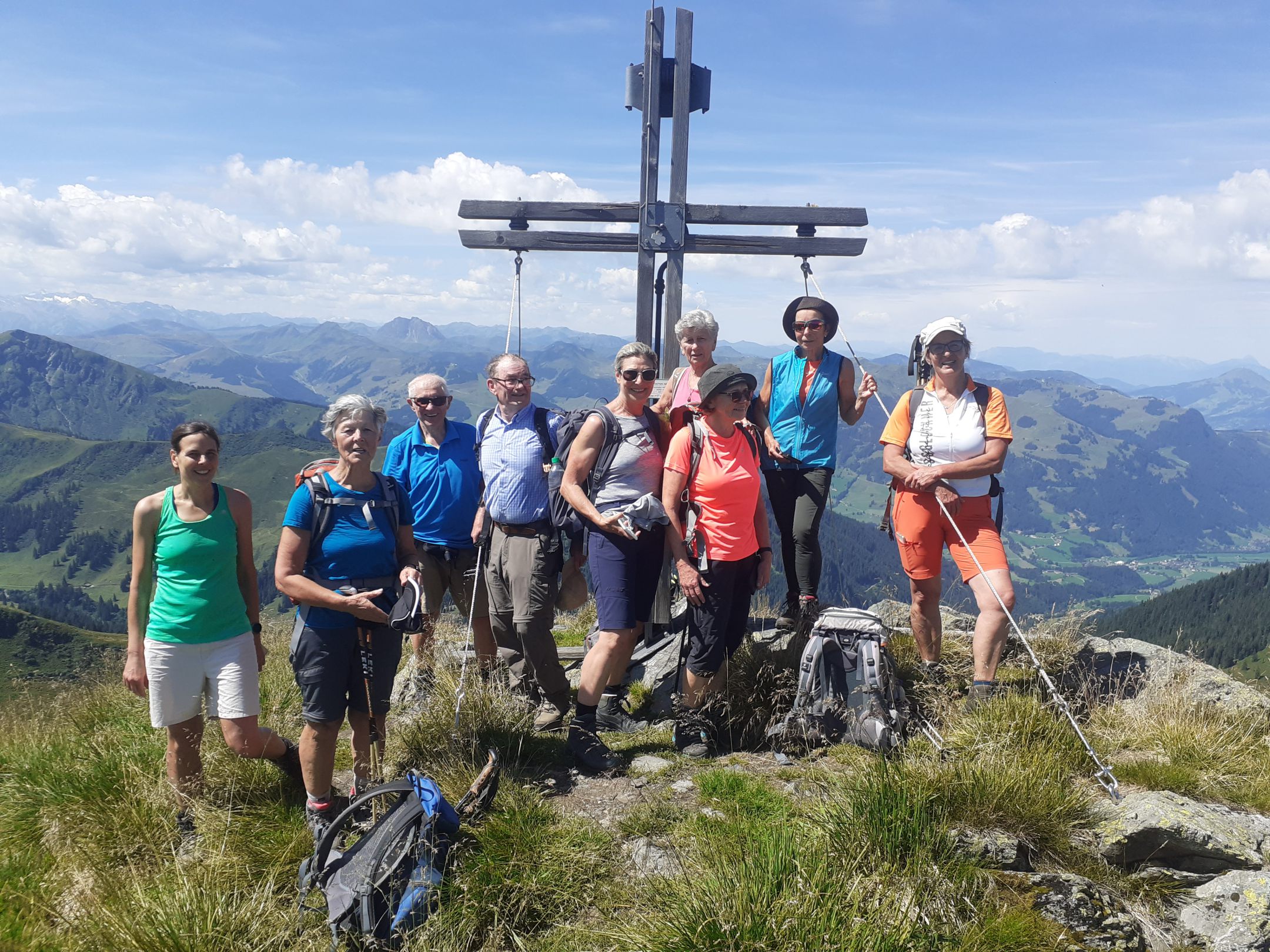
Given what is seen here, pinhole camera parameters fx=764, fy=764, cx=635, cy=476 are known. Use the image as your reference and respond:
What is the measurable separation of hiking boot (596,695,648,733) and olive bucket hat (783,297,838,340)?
338 cm

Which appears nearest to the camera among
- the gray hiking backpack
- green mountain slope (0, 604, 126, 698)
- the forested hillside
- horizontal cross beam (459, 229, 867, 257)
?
the gray hiking backpack

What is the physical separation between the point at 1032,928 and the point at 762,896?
52.2 inches

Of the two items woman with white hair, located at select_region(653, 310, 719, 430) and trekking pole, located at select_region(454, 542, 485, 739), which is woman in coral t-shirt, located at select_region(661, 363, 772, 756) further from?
trekking pole, located at select_region(454, 542, 485, 739)

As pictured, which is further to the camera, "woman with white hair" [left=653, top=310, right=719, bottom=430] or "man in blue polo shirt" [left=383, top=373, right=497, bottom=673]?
"man in blue polo shirt" [left=383, top=373, right=497, bottom=673]

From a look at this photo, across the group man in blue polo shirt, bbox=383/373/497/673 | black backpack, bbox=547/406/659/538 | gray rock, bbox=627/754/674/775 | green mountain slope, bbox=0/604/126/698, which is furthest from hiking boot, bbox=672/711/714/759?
green mountain slope, bbox=0/604/126/698

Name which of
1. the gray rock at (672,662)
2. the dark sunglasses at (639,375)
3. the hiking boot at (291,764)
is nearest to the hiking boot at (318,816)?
the hiking boot at (291,764)

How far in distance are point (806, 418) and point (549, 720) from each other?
320 centimetres

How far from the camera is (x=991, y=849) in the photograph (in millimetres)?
3934

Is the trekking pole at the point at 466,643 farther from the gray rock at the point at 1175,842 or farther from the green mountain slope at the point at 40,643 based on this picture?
the green mountain slope at the point at 40,643

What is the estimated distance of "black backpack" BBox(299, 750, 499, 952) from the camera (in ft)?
11.6

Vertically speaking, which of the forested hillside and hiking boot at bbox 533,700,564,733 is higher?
hiking boot at bbox 533,700,564,733

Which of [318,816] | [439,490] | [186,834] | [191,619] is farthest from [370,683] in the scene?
[439,490]

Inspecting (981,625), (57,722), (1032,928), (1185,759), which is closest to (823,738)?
(981,625)

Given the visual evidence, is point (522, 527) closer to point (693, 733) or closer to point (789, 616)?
point (693, 733)
